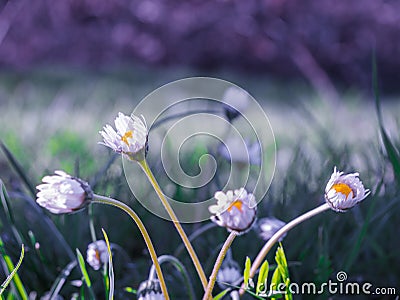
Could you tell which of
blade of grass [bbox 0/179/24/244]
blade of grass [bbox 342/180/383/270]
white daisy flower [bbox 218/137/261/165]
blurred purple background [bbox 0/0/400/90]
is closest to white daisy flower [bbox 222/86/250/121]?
white daisy flower [bbox 218/137/261/165]

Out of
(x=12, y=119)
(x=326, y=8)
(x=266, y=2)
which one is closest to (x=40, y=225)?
(x=12, y=119)

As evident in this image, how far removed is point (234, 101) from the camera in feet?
3.67

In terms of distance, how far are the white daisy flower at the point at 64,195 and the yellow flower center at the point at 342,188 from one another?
250mm

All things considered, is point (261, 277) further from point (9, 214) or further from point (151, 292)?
point (9, 214)

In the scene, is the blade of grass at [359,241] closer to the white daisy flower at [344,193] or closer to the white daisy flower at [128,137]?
the white daisy flower at [344,193]

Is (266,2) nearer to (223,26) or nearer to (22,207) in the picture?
(223,26)

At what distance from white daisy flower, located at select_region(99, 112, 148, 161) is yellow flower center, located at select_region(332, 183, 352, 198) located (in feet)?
0.67

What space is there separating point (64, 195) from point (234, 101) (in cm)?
54

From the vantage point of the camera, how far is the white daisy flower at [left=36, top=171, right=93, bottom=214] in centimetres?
63

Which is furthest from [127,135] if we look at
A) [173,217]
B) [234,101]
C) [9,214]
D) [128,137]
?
[234,101]

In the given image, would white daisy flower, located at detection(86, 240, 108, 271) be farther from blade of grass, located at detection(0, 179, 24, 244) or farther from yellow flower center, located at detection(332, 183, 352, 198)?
yellow flower center, located at detection(332, 183, 352, 198)

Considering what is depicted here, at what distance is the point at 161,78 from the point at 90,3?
0.87 metres

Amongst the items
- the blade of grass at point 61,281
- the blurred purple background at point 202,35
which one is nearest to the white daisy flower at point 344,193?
the blade of grass at point 61,281

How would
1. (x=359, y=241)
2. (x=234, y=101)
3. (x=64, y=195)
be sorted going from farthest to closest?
(x=234, y=101) → (x=359, y=241) → (x=64, y=195)
